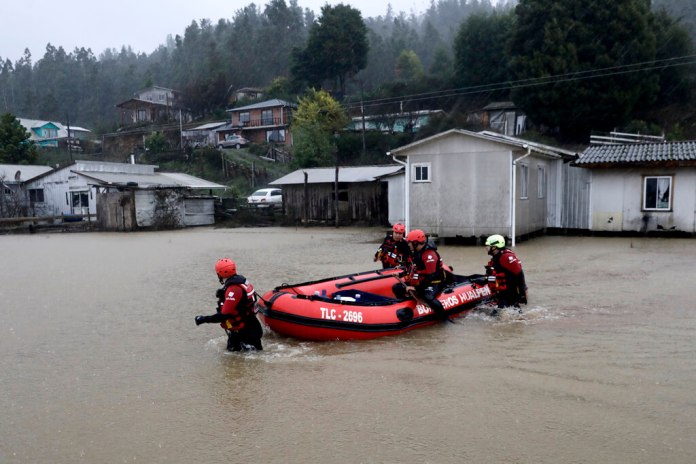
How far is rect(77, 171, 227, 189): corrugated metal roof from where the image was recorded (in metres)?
31.0

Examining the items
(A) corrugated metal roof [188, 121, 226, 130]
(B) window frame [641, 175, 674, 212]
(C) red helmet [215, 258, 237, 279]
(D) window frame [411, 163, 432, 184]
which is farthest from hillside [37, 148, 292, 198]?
(C) red helmet [215, 258, 237, 279]

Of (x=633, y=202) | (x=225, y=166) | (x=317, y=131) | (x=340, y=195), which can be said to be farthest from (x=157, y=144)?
(x=633, y=202)

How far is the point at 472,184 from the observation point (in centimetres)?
1825

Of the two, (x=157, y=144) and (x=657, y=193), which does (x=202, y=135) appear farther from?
(x=657, y=193)

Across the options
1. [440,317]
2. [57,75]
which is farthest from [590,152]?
[57,75]

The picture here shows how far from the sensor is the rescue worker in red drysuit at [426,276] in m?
8.53

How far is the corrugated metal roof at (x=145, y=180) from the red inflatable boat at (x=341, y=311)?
2449cm

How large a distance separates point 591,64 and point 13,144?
39011mm

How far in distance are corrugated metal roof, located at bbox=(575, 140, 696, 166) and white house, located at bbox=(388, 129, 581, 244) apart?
4.90 feet

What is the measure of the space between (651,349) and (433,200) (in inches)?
479

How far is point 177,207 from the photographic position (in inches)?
1240

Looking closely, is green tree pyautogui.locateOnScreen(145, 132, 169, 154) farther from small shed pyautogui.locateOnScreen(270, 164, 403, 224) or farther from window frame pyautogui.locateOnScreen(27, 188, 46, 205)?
small shed pyautogui.locateOnScreen(270, 164, 403, 224)

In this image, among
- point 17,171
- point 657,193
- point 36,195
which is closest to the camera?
point 657,193

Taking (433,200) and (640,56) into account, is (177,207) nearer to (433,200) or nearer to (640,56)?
(433,200)
